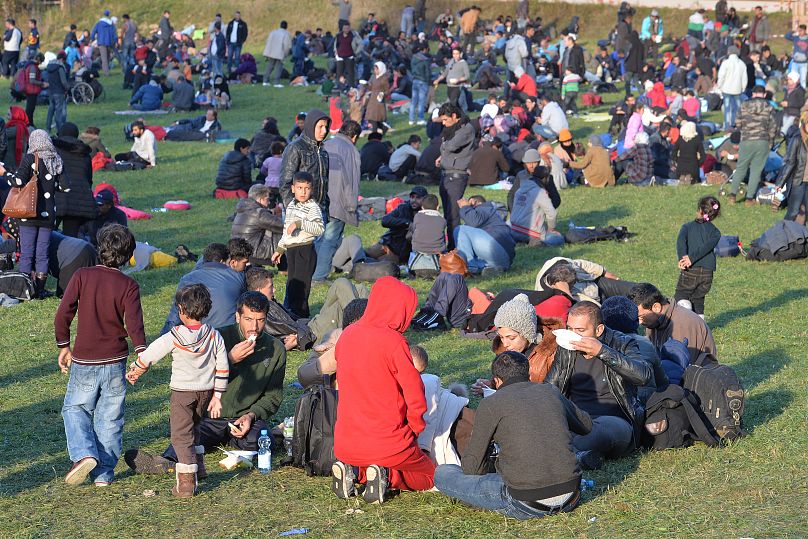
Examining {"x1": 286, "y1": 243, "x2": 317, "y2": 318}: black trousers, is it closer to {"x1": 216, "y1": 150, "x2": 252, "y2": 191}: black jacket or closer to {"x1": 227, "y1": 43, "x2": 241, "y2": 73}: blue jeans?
{"x1": 216, "y1": 150, "x2": 252, "y2": 191}: black jacket

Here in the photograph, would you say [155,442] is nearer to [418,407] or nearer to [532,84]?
[418,407]

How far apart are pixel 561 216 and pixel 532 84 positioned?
10.7 meters

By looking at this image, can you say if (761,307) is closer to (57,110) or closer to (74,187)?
(74,187)

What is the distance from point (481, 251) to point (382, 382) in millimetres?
8191

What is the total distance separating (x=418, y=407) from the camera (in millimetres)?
6395

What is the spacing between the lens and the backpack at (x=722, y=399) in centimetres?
777

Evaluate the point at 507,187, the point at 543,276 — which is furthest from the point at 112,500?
the point at 507,187

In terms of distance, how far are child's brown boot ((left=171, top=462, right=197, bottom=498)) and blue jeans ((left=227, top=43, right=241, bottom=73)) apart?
30.6 m

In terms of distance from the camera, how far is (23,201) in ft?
38.9

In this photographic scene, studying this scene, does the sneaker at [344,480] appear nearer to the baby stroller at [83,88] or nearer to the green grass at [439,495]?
the green grass at [439,495]

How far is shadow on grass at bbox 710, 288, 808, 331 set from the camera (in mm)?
12469

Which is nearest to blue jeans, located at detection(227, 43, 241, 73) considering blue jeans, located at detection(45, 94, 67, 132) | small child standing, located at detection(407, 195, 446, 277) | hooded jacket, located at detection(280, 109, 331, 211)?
blue jeans, located at detection(45, 94, 67, 132)

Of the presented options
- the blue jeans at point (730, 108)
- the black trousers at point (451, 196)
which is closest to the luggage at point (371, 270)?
the black trousers at point (451, 196)

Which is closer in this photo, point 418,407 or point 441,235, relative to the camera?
point 418,407
